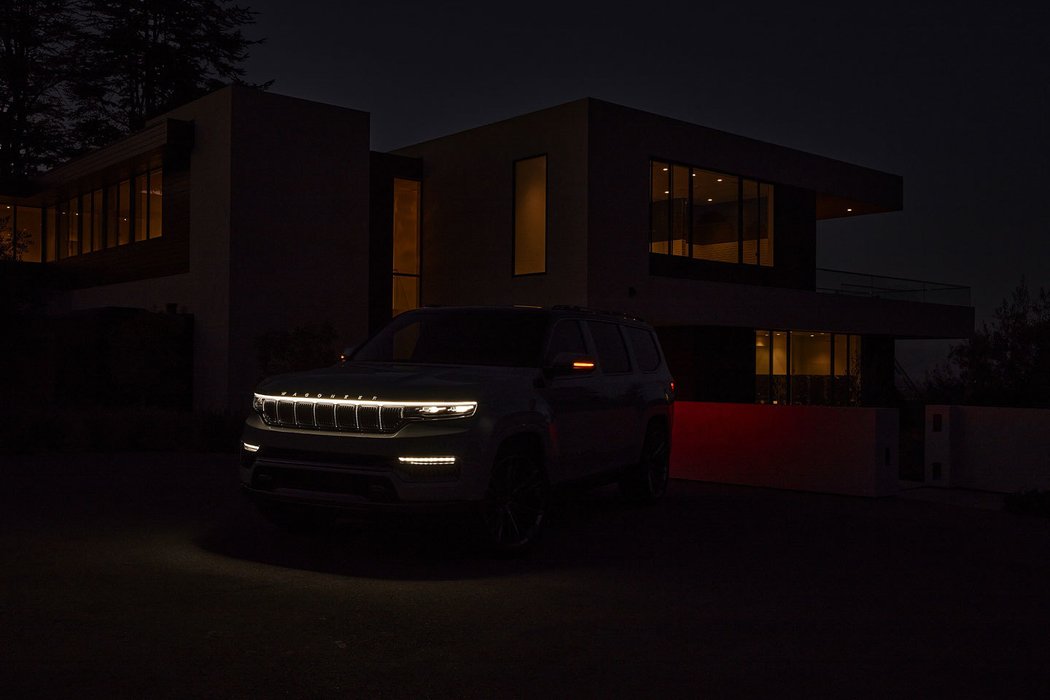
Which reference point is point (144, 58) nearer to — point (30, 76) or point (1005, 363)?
point (30, 76)

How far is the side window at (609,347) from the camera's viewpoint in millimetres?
10234

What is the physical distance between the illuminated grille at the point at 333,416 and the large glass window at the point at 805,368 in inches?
927

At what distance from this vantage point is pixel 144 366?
76.0 feet

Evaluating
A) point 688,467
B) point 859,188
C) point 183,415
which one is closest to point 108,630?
point 688,467

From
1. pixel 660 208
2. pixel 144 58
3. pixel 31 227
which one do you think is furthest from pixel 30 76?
pixel 660 208

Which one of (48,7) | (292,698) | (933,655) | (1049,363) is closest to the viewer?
(292,698)

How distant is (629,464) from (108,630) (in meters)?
5.99

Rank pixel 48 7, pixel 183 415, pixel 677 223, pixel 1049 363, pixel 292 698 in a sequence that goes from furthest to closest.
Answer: pixel 48 7, pixel 677 223, pixel 1049 363, pixel 183 415, pixel 292 698

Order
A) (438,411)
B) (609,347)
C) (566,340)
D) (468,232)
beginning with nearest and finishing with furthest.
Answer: (438,411), (566,340), (609,347), (468,232)

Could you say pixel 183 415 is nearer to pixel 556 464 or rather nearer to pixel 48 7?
pixel 556 464

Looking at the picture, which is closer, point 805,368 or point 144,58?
point 805,368

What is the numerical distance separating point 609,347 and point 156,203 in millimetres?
20477

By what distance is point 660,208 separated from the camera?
27.3m

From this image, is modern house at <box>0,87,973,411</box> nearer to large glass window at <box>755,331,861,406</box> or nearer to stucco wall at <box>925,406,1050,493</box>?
large glass window at <box>755,331,861,406</box>
